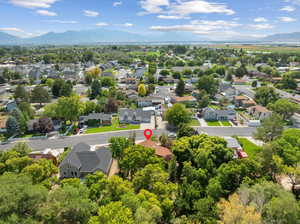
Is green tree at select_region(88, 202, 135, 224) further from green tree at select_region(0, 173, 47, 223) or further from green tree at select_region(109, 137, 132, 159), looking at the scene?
green tree at select_region(109, 137, 132, 159)

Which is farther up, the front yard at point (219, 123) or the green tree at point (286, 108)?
the green tree at point (286, 108)

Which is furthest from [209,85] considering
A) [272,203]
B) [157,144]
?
[272,203]

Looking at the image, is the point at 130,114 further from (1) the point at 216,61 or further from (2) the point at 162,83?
(1) the point at 216,61

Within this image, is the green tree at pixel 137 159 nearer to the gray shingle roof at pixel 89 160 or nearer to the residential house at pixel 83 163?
the gray shingle roof at pixel 89 160

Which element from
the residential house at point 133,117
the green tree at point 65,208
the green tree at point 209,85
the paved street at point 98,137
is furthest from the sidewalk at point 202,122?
the green tree at point 65,208

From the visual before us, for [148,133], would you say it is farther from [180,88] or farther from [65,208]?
[180,88]

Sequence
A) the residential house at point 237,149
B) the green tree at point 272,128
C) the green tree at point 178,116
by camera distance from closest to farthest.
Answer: the residential house at point 237,149, the green tree at point 272,128, the green tree at point 178,116

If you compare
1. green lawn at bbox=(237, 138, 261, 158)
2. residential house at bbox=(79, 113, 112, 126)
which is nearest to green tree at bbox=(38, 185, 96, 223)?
green lawn at bbox=(237, 138, 261, 158)

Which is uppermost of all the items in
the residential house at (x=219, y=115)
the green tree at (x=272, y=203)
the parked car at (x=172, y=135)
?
the green tree at (x=272, y=203)

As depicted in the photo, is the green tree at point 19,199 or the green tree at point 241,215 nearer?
the green tree at point 241,215
